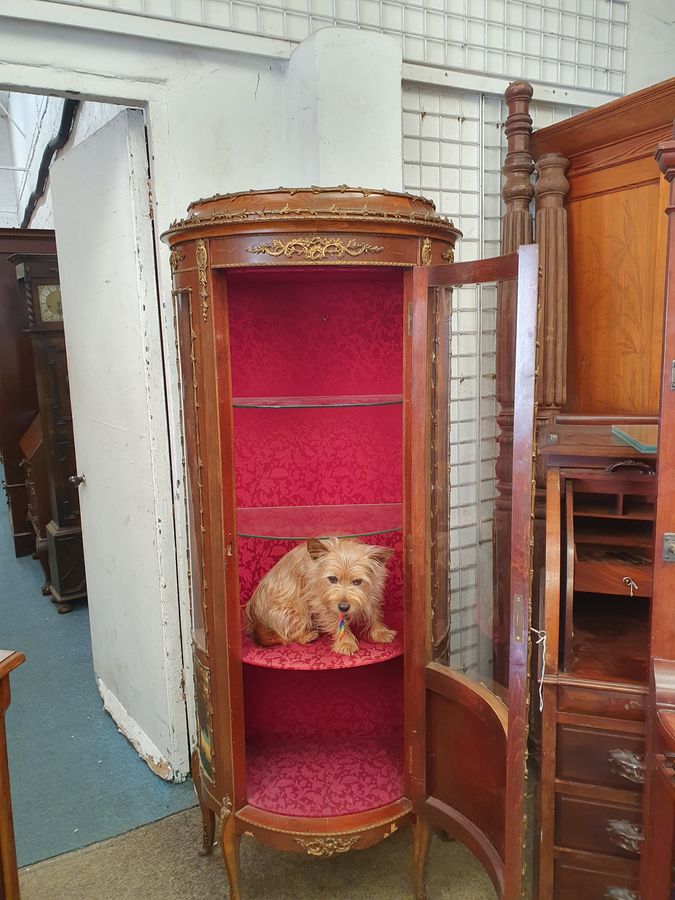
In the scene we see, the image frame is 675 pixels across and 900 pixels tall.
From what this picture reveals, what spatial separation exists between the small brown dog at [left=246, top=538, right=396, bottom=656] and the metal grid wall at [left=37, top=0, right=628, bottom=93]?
5.32 ft

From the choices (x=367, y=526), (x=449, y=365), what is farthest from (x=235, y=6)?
(x=367, y=526)

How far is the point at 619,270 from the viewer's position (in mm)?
2346

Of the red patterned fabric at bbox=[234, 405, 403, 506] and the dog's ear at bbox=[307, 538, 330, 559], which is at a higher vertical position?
the red patterned fabric at bbox=[234, 405, 403, 506]

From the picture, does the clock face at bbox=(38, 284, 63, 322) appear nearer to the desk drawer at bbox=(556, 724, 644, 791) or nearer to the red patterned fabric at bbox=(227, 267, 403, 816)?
the red patterned fabric at bbox=(227, 267, 403, 816)

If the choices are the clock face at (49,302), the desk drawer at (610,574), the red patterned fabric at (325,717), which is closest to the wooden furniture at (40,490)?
the clock face at (49,302)

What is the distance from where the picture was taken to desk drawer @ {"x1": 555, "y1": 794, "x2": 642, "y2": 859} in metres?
1.74

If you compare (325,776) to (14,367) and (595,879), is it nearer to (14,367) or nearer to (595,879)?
(595,879)

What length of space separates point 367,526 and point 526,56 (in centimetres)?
189

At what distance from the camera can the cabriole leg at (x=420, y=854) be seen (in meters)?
1.94

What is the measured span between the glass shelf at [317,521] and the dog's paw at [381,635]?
0.29 m

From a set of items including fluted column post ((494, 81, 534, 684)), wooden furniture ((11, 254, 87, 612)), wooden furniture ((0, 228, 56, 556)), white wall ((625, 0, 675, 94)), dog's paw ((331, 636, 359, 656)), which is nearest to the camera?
fluted column post ((494, 81, 534, 684))

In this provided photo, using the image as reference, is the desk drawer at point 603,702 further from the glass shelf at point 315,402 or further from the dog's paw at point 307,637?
the glass shelf at point 315,402

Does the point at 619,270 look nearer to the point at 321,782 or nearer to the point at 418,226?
the point at 418,226

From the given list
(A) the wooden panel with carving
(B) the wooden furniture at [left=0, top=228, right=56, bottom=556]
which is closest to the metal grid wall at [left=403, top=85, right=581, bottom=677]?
(A) the wooden panel with carving
